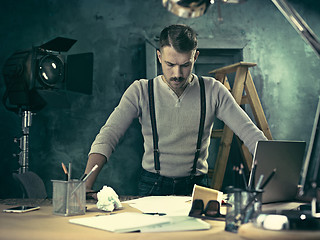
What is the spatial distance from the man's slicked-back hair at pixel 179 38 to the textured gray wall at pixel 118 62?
6.27 feet

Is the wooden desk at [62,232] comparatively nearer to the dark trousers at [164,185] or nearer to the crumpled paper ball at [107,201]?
the crumpled paper ball at [107,201]

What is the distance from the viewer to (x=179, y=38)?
1.98m

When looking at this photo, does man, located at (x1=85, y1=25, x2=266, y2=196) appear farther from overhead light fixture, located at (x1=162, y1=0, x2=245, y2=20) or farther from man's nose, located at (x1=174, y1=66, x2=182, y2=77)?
overhead light fixture, located at (x1=162, y1=0, x2=245, y2=20)

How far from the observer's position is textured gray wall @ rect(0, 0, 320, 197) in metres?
3.87

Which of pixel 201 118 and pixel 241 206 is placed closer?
pixel 241 206

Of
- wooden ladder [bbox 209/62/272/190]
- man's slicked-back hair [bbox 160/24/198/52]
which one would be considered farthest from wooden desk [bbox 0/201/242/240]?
wooden ladder [bbox 209/62/272/190]

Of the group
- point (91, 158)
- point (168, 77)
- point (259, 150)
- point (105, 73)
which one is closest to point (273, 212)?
point (259, 150)

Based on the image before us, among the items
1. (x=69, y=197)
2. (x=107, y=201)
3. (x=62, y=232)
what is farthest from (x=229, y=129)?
(x=62, y=232)

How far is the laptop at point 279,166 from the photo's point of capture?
50.4 inches

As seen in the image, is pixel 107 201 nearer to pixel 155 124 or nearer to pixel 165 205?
pixel 165 205

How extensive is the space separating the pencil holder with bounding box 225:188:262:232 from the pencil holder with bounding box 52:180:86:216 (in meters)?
0.49

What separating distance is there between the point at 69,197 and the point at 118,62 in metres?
2.82

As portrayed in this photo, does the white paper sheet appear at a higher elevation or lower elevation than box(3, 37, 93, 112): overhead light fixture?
lower

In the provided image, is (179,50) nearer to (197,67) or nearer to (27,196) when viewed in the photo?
(27,196)
